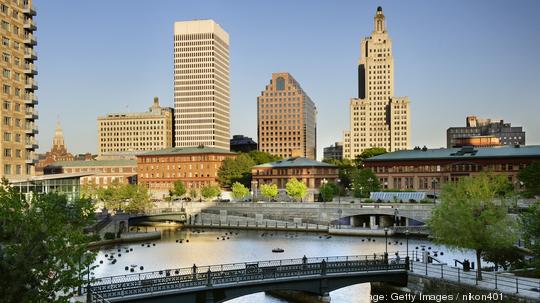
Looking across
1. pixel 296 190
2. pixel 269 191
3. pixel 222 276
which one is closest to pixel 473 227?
pixel 222 276

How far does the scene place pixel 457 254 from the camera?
87688 millimetres

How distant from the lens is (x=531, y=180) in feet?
421

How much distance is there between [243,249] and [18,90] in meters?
49.4

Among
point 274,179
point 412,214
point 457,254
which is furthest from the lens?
point 274,179

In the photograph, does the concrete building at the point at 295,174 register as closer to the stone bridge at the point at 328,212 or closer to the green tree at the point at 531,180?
the stone bridge at the point at 328,212

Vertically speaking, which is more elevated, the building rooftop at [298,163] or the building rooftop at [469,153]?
the building rooftop at [469,153]

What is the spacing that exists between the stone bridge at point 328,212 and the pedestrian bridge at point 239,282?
61.6 meters

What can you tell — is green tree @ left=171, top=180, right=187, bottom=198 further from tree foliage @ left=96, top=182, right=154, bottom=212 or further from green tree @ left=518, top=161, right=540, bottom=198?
green tree @ left=518, top=161, right=540, bottom=198

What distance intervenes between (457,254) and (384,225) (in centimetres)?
4117

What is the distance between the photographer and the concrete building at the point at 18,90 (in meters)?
102

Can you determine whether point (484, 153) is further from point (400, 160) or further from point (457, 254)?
point (457, 254)

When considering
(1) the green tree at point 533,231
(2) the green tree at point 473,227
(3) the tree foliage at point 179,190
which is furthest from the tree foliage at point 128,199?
(1) the green tree at point 533,231

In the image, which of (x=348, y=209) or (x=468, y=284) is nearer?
(x=468, y=284)

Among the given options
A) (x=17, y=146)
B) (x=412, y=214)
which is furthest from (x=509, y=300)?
(x=17, y=146)
